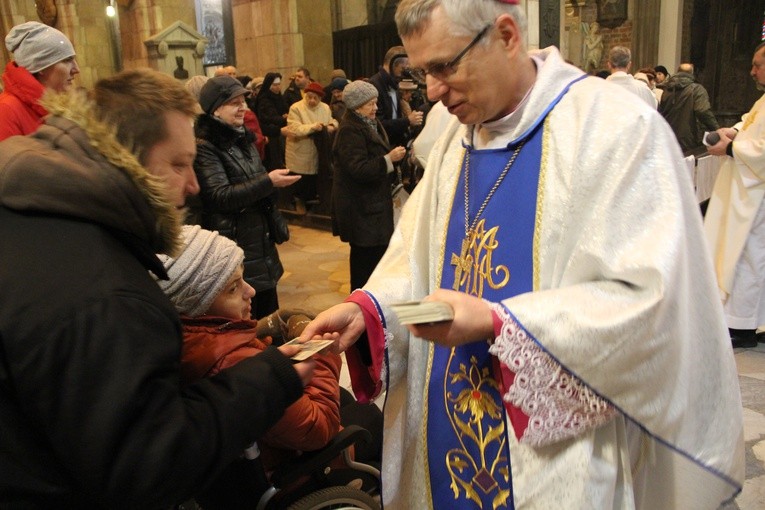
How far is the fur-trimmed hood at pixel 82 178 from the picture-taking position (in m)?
1.07

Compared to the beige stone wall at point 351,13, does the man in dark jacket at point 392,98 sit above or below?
below

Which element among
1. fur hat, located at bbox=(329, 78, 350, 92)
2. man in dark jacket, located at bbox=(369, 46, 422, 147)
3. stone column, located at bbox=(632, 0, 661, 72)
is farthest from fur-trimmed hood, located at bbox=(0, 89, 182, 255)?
stone column, located at bbox=(632, 0, 661, 72)

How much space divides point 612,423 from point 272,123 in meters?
7.38

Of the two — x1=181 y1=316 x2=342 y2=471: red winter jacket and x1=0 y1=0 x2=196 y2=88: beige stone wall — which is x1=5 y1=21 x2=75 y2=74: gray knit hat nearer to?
x1=181 y1=316 x2=342 y2=471: red winter jacket

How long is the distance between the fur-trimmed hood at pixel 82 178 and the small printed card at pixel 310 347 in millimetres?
366

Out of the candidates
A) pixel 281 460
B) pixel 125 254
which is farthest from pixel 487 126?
pixel 281 460

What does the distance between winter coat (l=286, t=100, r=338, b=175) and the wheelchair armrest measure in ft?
18.4

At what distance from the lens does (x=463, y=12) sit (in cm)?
141

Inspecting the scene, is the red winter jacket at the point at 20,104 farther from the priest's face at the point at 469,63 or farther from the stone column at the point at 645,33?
the stone column at the point at 645,33

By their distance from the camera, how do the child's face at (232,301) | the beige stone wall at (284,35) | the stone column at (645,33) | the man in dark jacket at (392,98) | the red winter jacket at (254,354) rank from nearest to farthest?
the red winter jacket at (254,354) → the child's face at (232,301) → the man in dark jacket at (392,98) → the beige stone wall at (284,35) → the stone column at (645,33)

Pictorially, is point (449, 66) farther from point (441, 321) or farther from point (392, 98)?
point (392, 98)

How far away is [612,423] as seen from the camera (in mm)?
1352

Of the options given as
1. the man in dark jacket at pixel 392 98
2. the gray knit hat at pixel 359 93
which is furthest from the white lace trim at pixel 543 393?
the man in dark jacket at pixel 392 98

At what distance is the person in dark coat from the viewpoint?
8.24 m
